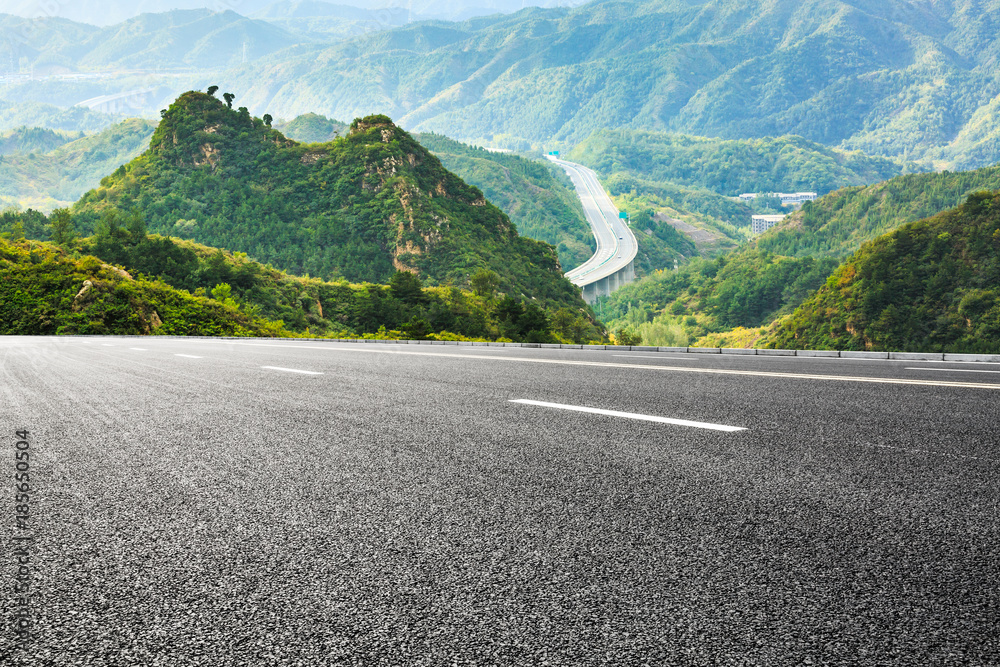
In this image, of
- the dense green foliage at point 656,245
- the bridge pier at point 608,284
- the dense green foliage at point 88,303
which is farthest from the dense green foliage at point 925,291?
the dense green foliage at point 656,245

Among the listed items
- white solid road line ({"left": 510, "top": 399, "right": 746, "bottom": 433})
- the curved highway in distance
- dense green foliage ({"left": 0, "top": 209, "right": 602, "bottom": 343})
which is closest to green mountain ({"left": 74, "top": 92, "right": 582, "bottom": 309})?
dense green foliage ({"left": 0, "top": 209, "right": 602, "bottom": 343})

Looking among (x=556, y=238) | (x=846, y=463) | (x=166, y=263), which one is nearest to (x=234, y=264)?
(x=166, y=263)

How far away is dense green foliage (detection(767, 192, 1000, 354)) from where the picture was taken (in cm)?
5372

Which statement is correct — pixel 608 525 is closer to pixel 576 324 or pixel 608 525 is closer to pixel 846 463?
pixel 846 463

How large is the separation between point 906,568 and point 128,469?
3.49 m

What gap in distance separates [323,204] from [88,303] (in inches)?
2408

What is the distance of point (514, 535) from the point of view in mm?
2723

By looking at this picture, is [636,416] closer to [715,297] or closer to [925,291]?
[925,291]

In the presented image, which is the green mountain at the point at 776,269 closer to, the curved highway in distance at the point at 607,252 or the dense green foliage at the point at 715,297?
the dense green foliage at the point at 715,297

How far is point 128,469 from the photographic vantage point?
3.96 metres

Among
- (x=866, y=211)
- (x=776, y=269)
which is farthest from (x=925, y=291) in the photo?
(x=866, y=211)

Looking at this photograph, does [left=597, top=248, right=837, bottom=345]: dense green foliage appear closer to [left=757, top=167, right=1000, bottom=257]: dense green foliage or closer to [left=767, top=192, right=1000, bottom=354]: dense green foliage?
[left=757, top=167, right=1000, bottom=257]: dense green foliage

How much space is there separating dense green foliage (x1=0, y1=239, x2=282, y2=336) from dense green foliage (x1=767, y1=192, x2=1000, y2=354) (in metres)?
43.9

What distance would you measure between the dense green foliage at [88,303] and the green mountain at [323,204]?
43.8m
